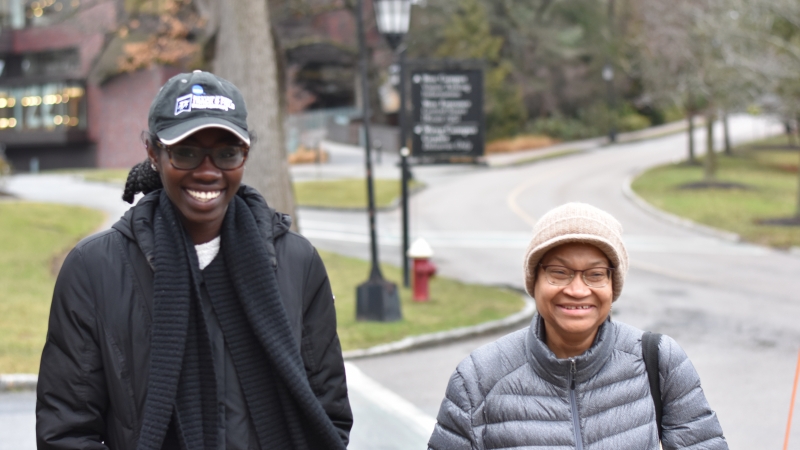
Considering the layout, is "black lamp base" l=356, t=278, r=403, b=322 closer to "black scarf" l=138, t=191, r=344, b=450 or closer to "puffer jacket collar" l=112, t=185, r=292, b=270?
"puffer jacket collar" l=112, t=185, r=292, b=270

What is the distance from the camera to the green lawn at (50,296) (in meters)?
9.95

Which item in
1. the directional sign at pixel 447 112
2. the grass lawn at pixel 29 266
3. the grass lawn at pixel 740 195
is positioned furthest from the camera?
the grass lawn at pixel 740 195

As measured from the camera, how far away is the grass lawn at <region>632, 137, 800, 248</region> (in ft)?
70.9

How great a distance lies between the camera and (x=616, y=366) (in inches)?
108

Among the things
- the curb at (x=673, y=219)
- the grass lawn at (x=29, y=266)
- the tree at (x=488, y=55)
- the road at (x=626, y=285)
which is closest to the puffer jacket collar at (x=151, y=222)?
the road at (x=626, y=285)

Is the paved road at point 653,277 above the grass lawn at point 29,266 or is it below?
below

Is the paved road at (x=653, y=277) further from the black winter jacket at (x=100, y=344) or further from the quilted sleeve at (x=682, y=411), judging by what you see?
the black winter jacket at (x=100, y=344)

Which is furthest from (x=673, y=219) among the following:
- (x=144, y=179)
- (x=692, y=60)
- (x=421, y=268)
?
(x=144, y=179)

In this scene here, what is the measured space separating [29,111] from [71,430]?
52.0m

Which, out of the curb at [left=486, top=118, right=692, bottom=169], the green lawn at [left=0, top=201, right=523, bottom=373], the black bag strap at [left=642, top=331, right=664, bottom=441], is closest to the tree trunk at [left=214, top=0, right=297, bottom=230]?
the green lawn at [left=0, top=201, right=523, bottom=373]

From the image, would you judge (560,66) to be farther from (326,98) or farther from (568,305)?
(568,305)

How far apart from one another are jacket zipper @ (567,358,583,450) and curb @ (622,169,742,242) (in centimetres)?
1940

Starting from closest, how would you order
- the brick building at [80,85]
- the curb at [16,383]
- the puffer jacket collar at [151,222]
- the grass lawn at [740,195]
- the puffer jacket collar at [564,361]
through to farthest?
the puffer jacket collar at [151,222], the puffer jacket collar at [564,361], the curb at [16,383], the grass lawn at [740,195], the brick building at [80,85]

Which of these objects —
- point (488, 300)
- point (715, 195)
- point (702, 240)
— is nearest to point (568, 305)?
point (488, 300)
